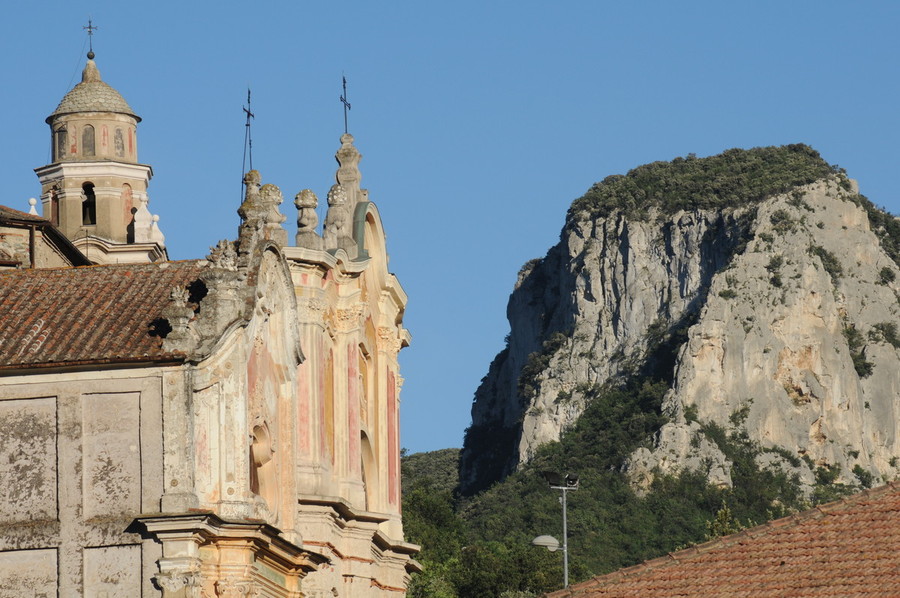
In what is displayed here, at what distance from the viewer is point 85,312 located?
31891mm

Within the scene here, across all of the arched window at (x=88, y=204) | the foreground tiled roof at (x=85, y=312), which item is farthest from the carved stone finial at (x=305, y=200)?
the arched window at (x=88, y=204)

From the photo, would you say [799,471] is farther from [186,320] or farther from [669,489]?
[186,320]

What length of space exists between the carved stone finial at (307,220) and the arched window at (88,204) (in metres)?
15.0

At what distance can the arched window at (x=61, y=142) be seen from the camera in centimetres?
5491

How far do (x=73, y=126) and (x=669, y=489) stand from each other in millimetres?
131885

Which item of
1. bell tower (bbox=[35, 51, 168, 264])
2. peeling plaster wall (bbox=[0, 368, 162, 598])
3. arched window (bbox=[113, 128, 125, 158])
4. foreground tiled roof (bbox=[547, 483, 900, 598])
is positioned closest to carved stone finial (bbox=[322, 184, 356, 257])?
bell tower (bbox=[35, 51, 168, 264])

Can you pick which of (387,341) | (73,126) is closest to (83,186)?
(73,126)

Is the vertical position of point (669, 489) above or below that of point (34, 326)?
above

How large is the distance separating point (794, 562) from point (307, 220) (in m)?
17.6

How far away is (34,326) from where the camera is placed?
3167 centimetres

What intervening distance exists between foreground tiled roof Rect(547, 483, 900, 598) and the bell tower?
98.0 feet

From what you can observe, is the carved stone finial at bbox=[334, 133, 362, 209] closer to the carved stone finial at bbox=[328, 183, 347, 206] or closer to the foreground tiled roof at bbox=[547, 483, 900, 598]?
the carved stone finial at bbox=[328, 183, 347, 206]

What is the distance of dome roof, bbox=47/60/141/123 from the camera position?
54750 mm

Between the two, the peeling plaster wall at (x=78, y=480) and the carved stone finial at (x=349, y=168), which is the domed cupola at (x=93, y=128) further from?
the peeling plaster wall at (x=78, y=480)
